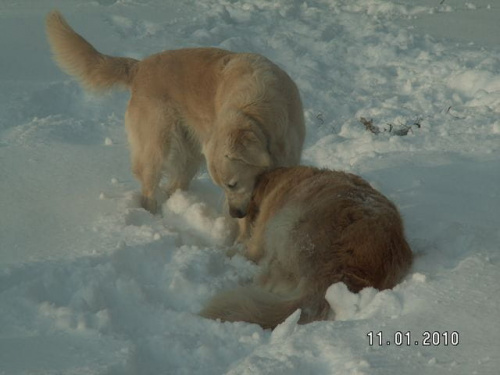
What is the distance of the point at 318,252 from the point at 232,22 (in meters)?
6.20

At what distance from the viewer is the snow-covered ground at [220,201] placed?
9.46ft

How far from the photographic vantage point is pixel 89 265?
12.6 feet

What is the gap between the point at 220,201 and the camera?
539cm

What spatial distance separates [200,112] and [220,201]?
730 millimetres

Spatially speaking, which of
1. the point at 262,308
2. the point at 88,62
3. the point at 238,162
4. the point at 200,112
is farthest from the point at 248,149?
the point at 88,62

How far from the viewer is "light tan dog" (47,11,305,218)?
4.59 meters

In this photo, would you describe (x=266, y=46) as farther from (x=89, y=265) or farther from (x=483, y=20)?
(x=89, y=265)

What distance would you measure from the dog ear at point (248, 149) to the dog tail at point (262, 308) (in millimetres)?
1161

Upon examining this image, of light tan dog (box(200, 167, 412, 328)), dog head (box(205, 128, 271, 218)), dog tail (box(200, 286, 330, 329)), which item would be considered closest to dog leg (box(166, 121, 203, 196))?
dog head (box(205, 128, 271, 218))

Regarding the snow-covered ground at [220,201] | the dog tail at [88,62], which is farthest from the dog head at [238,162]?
the dog tail at [88,62]

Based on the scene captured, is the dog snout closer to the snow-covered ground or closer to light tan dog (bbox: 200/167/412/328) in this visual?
the snow-covered ground

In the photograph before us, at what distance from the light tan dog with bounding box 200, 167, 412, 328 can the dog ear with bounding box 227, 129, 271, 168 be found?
0.24 meters

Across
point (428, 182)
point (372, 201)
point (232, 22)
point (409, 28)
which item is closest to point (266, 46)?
point (232, 22)

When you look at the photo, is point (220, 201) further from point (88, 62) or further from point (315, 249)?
point (315, 249)
